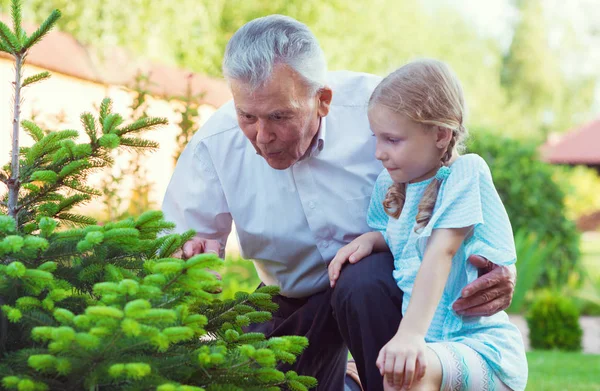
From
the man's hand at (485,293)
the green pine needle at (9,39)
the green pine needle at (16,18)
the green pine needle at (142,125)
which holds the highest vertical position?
the green pine needle at (16,18)

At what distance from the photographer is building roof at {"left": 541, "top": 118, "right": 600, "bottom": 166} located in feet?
86.9

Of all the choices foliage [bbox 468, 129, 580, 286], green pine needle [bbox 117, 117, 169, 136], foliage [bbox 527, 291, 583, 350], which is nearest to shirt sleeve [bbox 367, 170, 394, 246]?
green pine needle [bbox 117, 117, 169, 136]

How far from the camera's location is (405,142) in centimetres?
233

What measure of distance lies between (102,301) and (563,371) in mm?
4161

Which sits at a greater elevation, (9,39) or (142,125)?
(9,39)

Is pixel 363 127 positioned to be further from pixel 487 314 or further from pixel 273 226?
pixel 487 314

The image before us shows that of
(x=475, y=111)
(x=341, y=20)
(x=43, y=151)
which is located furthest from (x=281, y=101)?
(x=475, y=111)

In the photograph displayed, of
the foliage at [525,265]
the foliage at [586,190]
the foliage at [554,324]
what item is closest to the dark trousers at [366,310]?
the foliage at [554,324]

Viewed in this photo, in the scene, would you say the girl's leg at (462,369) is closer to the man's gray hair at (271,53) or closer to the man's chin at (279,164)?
the man's chin at (279,164)

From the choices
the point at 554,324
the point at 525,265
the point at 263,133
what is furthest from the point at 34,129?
the point at 525,265

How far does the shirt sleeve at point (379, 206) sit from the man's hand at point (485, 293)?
449 mm

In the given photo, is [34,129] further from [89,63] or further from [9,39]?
[89,63]

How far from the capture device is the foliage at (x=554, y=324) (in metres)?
6.67

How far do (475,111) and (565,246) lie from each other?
24372 mm
